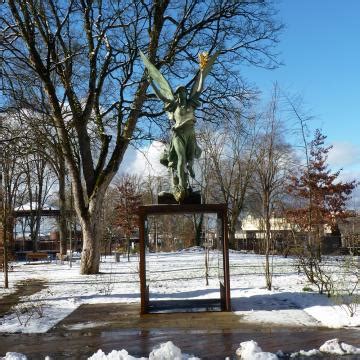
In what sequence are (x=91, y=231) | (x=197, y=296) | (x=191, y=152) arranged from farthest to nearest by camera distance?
(x=91, y=231)
(x=197, y=296)
(x=191, y=152)

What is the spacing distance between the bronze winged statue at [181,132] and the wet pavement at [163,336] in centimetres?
257

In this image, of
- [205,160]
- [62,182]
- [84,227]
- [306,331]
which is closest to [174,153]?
[306,331]

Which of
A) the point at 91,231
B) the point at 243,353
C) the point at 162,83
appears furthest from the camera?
the point at 91,231

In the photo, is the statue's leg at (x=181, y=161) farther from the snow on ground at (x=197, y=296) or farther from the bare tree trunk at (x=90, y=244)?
the bare tree trunk at (x=90, y=244)

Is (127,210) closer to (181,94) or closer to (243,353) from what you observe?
(181,94)

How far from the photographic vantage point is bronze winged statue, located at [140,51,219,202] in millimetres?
10375

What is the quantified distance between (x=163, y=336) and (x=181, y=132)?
420 cm

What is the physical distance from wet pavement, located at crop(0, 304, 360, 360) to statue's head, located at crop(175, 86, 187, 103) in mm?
4389

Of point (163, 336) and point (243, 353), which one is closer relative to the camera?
point (243, 353)

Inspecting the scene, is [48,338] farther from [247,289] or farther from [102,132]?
[102,132]

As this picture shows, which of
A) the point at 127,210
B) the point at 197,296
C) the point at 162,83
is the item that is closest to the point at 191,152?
the point at 162,83

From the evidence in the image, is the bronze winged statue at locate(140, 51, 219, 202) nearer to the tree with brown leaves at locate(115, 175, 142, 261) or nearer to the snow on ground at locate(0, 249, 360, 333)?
the snow on ground at locate(0, 249, 360, 333)

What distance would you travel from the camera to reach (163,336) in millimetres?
8148

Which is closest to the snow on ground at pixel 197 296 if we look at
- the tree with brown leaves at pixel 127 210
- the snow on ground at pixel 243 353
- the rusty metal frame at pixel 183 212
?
the rusty metal frame at pixel 183 212
